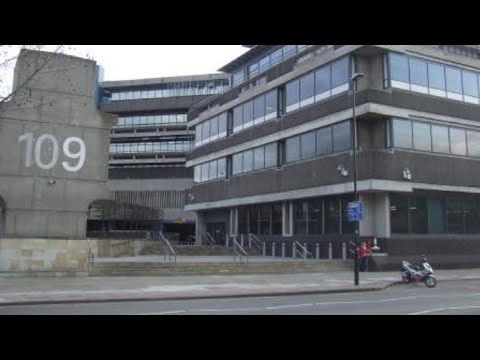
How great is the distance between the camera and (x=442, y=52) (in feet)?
114

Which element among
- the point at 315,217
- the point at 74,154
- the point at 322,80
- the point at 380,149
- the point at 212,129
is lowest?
the point at 315,217

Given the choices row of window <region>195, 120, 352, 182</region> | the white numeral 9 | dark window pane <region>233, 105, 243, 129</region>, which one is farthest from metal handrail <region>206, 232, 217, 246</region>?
the white numeral 9

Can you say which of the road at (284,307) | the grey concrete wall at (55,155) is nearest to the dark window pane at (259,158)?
the grey concrete wall at (55,155)

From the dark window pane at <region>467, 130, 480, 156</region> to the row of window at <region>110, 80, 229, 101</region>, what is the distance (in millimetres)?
53150

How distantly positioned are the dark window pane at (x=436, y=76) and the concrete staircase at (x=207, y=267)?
12.3 meters

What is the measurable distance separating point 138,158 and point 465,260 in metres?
62.4

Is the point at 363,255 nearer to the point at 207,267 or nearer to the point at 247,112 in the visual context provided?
the point at 207,267

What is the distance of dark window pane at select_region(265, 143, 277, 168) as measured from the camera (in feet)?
135

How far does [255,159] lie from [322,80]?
976cm

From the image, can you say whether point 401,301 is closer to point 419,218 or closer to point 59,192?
point 59,192

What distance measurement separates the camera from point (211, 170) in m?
51.1

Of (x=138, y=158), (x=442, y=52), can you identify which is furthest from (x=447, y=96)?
(x=138, y=158)

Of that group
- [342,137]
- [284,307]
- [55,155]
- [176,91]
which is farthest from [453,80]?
[176,91]

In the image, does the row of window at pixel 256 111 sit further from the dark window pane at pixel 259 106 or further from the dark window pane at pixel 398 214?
the dark window pane at pixel 398 214
